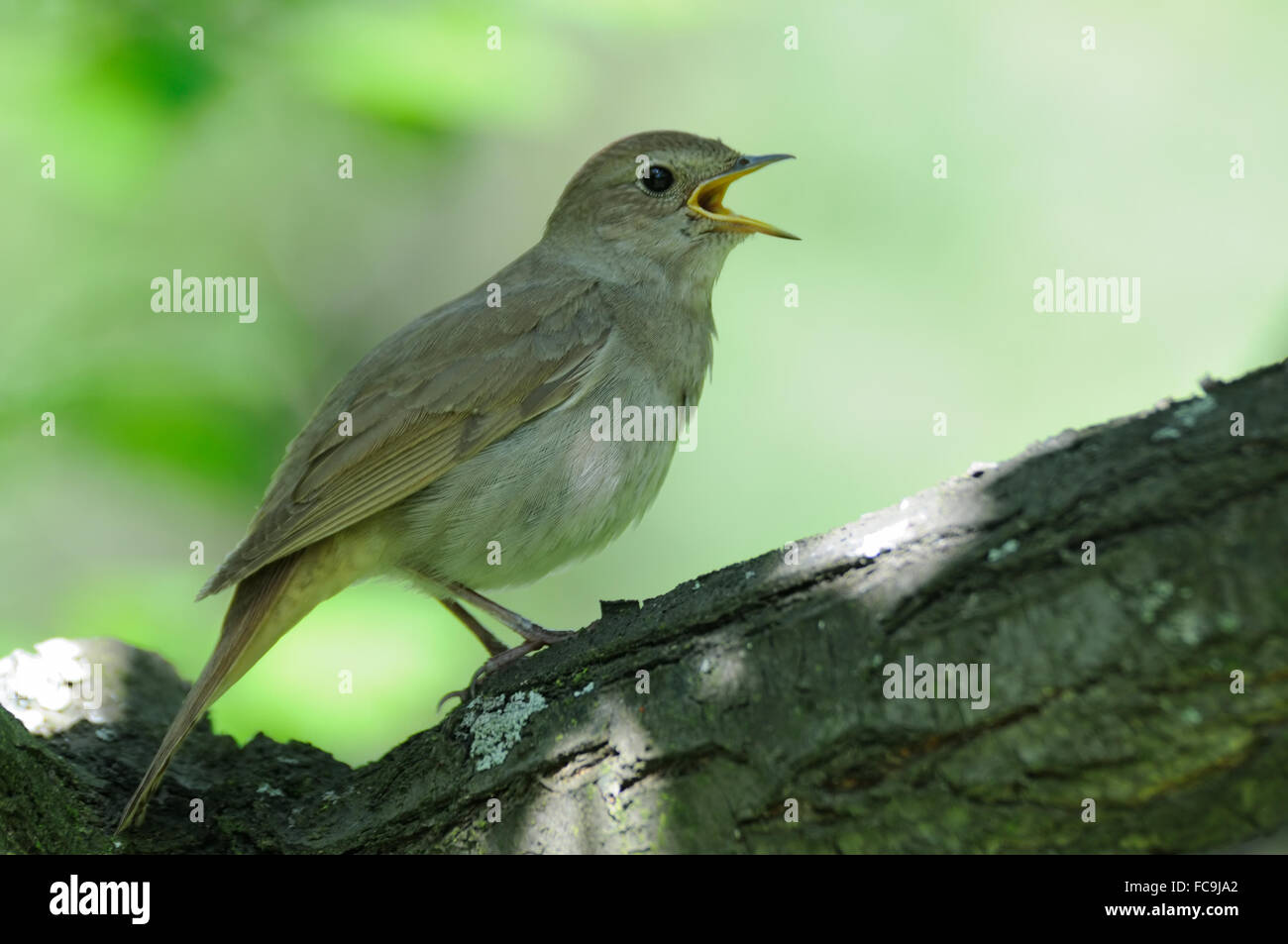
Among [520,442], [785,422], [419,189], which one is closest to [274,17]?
[520,442]

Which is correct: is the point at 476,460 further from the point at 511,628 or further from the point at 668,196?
the point at 668,196

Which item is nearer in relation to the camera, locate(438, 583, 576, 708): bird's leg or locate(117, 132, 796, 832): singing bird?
locate(438, 583, 576, 708): bird's leg

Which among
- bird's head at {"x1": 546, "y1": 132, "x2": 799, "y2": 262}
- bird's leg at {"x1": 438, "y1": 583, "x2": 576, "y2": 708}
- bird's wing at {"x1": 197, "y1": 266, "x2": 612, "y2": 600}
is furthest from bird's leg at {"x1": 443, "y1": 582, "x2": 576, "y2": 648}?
bird's head at {"x1": 546, "y1": 132, "x2": 799, "y2": 262}

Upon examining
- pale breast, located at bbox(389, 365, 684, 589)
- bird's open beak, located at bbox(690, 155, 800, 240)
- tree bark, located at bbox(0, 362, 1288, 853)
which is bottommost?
tree bark, located at bbox(0, 362, 1288, 853)

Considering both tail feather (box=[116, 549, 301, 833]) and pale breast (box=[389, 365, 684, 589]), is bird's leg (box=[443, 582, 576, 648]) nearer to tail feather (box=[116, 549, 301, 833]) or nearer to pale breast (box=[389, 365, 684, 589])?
pale breast (box=[389, 365, 684, 589])

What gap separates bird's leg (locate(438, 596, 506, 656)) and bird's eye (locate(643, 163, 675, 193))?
7.23ft

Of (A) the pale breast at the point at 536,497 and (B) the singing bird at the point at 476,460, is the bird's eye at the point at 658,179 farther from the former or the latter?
(A) the pale breast at the point at 536,497

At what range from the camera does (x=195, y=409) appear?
496 centimetres

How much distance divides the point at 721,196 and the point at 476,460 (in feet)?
6.88

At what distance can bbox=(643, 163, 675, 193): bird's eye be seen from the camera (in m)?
5.71

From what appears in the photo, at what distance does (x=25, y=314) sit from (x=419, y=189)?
2692mm
